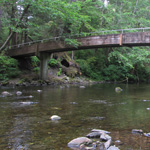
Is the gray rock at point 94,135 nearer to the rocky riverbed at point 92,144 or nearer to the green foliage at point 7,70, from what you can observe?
the rocky riverbed at point 92,144

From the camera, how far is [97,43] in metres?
16.8

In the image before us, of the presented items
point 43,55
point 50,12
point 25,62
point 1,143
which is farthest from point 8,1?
point 1,143

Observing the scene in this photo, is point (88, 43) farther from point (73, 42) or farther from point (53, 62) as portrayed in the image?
point (53, 62)

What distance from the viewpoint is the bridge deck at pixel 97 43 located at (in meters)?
14.8

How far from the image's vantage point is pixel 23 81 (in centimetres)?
2005

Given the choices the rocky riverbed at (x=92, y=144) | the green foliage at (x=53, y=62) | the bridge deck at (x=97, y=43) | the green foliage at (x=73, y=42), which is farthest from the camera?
the green foliage at (x=53, y=62)

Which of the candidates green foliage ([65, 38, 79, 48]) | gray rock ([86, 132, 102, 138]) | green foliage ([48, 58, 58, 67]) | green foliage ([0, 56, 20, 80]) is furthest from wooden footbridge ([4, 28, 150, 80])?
gray rock ([86, 132, 102, 138])

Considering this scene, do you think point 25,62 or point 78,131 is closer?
point 78,131

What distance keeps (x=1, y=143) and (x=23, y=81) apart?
1659 cm

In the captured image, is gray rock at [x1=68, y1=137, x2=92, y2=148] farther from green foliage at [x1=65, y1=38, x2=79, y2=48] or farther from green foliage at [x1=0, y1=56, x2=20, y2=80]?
green foliage at [x1=0, y1=56, x2=20, y2=80]

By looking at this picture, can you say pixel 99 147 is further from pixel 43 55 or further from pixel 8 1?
pixel 43 55

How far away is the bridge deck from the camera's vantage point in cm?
1475

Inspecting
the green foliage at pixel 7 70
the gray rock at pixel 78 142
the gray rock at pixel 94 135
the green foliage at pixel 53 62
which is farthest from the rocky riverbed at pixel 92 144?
the green foliage at pixel 53 62

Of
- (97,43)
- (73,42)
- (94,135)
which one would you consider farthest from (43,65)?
(94,135)
